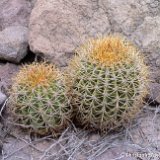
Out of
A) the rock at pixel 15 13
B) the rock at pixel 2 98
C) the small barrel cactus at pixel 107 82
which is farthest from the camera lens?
the rock at pixel 15 13

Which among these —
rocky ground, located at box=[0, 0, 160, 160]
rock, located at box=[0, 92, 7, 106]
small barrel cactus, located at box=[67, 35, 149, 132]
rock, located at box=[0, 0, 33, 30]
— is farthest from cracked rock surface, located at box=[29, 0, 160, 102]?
small barrel cactus, located at box=[67, 35, 149, 132]

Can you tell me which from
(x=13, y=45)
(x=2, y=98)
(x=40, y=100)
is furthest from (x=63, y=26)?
(x=40, y=100)

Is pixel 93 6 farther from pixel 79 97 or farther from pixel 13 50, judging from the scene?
pixel 79 97

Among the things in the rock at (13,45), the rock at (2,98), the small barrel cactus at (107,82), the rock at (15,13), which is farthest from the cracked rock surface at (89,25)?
the small barrel cactus at (107,82)

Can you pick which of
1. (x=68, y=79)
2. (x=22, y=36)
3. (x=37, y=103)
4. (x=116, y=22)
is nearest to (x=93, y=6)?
(x=116, y=22)

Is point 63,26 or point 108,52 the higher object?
point 108,52

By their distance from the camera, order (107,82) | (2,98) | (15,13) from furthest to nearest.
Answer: (15,13) < (2,98) < (107,82)

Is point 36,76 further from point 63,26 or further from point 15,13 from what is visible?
point 15,13

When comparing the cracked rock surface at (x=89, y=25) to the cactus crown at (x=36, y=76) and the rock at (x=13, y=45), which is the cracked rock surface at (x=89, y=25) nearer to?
the rock at (x=13, y=45)
